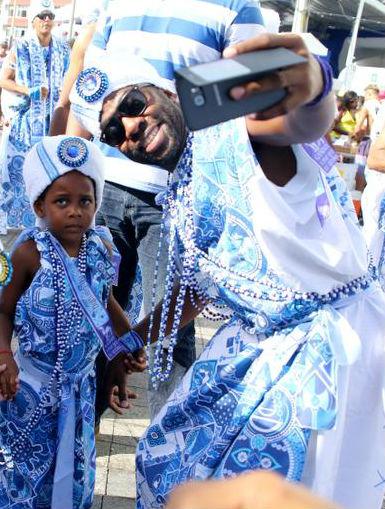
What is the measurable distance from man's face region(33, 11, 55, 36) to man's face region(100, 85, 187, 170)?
5.32m

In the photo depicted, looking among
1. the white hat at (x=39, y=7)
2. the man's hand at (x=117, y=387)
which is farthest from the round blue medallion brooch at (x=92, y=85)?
the white hat at (x=39, y=7)

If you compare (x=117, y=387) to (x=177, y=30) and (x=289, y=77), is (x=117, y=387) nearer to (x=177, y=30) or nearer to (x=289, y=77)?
(x=177, y=30)

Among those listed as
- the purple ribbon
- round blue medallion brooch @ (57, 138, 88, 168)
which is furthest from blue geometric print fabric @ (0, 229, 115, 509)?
the purple ribbon

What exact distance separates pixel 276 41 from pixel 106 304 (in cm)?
151

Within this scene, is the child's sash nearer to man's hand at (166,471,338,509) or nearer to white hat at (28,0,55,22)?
man's hand at (166,471,338,509)

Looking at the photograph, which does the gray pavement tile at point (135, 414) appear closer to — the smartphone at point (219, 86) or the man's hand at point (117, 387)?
the man's hand at point (117, 387)

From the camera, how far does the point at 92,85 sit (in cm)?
224

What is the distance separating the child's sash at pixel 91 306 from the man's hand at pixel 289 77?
1.11 m

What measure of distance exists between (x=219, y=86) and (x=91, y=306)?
1.50 metres

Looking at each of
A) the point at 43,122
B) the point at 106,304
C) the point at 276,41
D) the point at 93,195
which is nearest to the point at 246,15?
the point at 93,195

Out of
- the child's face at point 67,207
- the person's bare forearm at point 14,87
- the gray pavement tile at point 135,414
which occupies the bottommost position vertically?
the gray pavement tile at point 135,414

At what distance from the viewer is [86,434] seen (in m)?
2.80

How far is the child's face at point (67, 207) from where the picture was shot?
8.98ft

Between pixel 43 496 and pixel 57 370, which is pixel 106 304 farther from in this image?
pixel 43 496
